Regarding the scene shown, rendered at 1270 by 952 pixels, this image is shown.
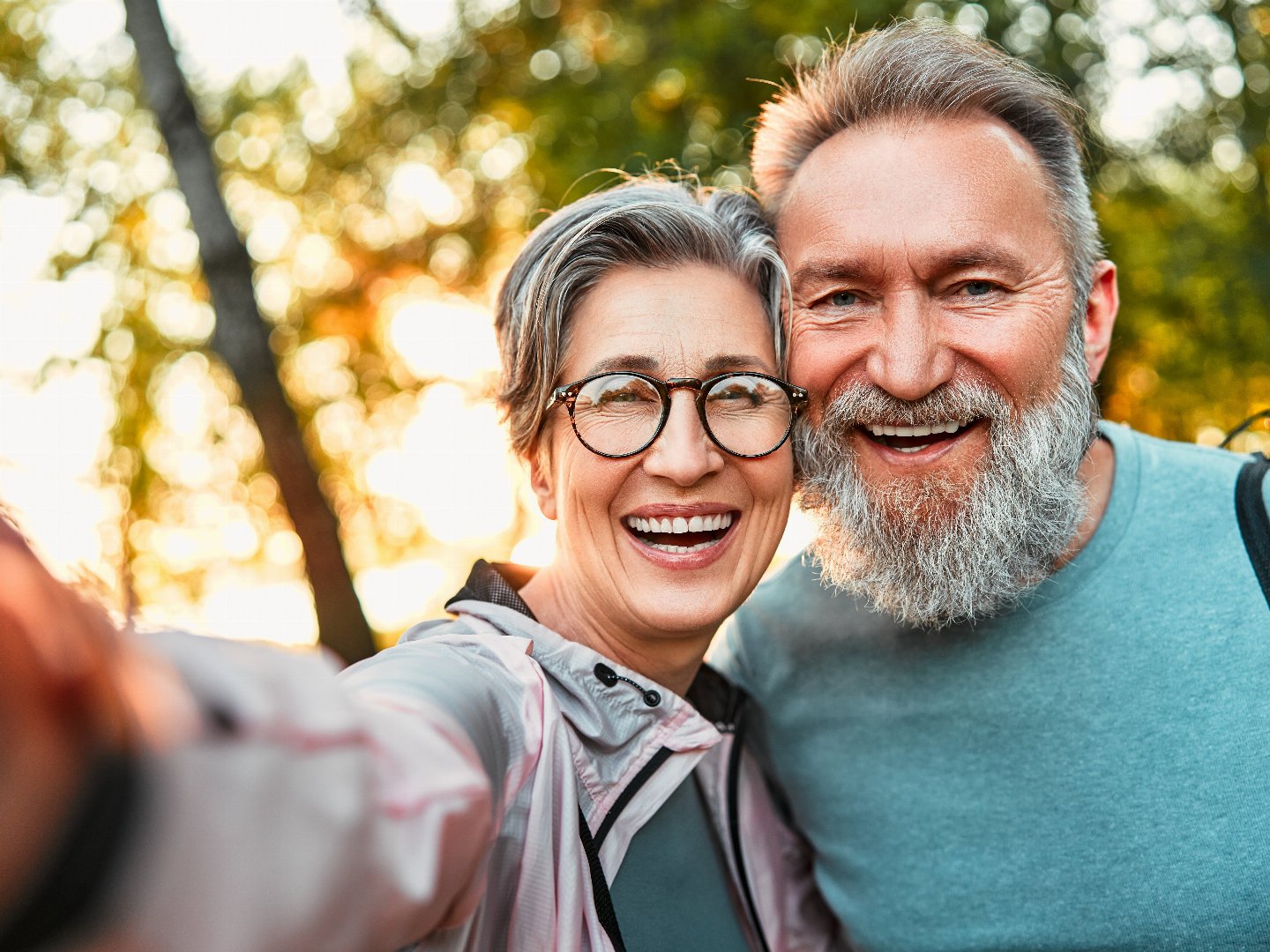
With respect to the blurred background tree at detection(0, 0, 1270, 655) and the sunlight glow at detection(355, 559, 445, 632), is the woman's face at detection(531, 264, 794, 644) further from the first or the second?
the sunlight glow at detection(355, 559, 445, 632)

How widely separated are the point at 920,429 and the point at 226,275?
415cm

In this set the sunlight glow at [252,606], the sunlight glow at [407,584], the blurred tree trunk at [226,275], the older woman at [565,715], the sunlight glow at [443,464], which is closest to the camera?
the older woman at [565,715]

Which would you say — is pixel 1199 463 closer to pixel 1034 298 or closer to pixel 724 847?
pixel 1034 298

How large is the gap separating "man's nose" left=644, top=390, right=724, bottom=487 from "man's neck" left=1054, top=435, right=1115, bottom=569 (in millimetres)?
1044

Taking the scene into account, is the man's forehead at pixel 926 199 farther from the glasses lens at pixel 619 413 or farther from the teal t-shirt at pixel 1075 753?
the teal t-shirt at pixel 1075 753

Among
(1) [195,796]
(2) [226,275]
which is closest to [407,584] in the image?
(2) [226,275]

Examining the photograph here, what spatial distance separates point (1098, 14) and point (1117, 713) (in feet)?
23.3

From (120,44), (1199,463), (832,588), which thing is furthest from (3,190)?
(1199,463)

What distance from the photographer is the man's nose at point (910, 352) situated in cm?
236

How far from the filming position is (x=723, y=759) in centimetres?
252

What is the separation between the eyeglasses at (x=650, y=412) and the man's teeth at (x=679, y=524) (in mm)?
153

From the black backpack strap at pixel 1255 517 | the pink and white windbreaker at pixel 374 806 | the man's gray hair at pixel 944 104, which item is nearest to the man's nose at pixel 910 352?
the man's gray hair at pixel 944 104

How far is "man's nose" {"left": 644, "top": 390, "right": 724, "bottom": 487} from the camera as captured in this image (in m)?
2.15

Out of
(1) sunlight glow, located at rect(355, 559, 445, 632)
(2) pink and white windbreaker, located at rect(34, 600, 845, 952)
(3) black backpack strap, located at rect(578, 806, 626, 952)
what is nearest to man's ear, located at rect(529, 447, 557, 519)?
(2) pink and white windbreaker, located at rect(34, 600, 845, 952)
